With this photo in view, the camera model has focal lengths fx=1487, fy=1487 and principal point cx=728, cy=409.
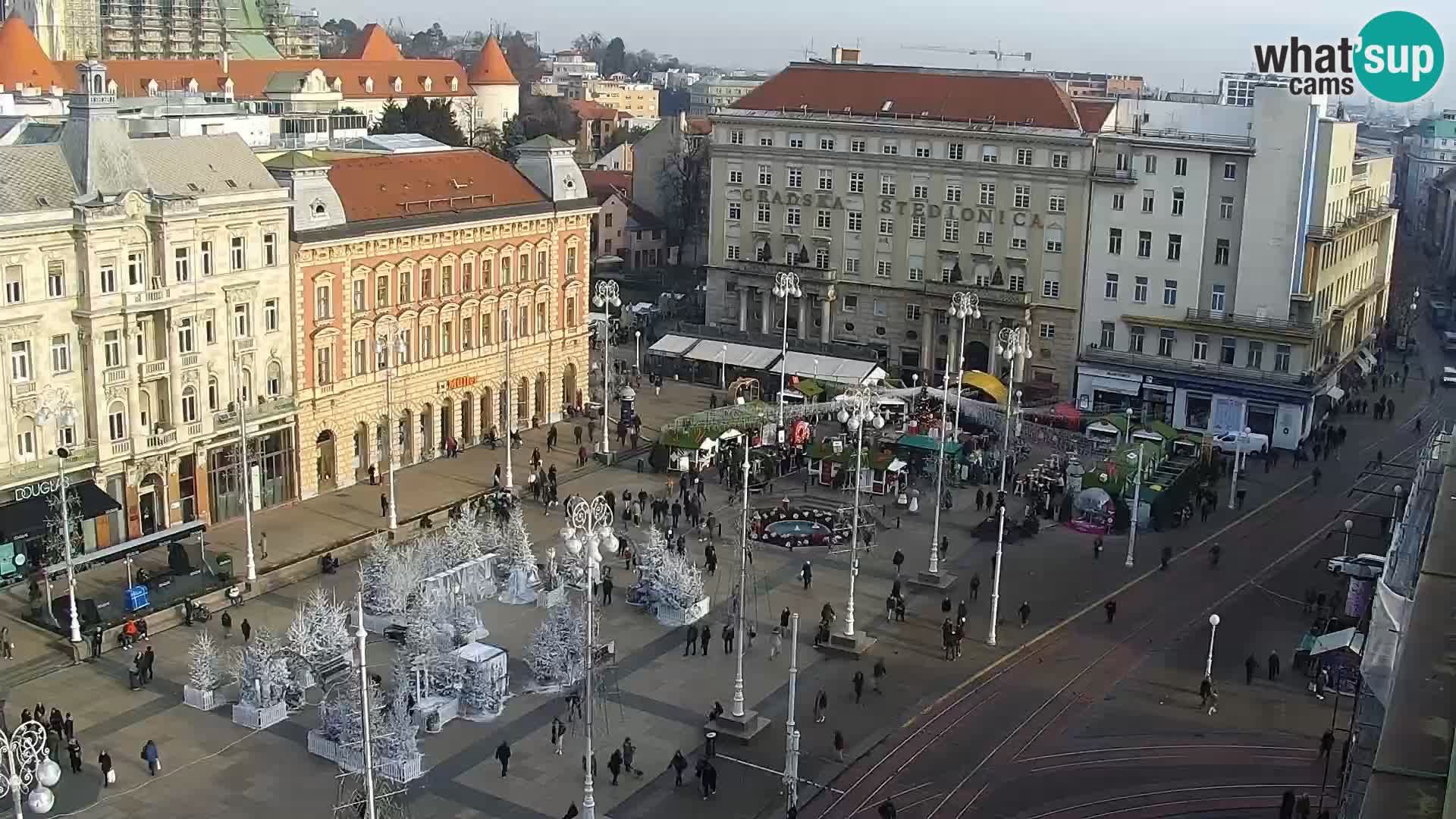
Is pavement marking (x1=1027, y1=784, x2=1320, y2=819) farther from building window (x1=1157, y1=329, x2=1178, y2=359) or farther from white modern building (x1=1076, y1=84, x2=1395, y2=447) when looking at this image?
building window (x1=1157, y1=329, x2=1178, y2=359)

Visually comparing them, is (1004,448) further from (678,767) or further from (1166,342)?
(678,767)

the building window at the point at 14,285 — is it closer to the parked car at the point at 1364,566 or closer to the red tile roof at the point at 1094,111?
the parked car at the point at 1364,566

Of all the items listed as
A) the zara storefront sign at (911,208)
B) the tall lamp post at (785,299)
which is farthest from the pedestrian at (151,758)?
the zara storefront sign at (911,208)

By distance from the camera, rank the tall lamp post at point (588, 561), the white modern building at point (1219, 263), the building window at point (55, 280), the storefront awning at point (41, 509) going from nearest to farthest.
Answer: the tall lamp post at point (588, 561)
the storefront awning at point (41, 509)
the building window at point (55, 280)
the white modern building at point (1219, 263)

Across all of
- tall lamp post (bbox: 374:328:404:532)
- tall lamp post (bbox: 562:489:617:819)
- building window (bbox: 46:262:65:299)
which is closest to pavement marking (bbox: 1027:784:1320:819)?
tall lamp post (bbox: 562:489:617:819)

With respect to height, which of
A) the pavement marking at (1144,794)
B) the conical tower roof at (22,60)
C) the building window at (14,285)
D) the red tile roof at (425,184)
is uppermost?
the conical tower roof at (22,60)
